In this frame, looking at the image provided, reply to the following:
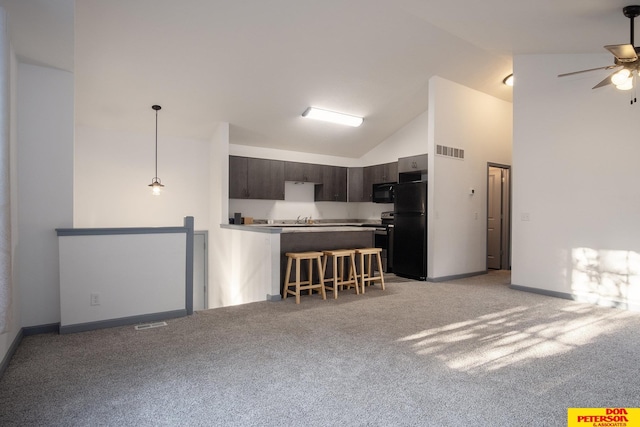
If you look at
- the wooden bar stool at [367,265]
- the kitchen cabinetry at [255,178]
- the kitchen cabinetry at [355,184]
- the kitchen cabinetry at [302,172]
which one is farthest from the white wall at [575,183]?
the kitchen cabinetry at [255,178]

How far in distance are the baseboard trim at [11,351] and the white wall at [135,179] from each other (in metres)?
2.99

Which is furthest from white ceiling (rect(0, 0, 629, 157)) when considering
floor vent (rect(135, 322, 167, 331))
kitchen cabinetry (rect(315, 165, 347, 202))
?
floor vent (rect(135, 322, 167, 331))

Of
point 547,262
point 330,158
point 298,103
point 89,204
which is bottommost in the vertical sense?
point 547,262

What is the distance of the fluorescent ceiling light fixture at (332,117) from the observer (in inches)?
244

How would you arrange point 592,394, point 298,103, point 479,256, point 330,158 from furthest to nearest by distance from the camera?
point 330,158 < point 479,256 < point 298,103 < point 592,394

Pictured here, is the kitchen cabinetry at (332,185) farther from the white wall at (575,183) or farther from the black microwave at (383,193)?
the white wall at (575,183)

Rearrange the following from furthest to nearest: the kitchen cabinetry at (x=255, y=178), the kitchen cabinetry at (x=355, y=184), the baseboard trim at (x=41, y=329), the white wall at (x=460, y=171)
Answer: the kitchen cabinetry at (x=355, y=184), the kitchen cabinetry at (x=255, y=178), the white wall at (x=460, y=171), the baseboard trim at (x=41, y=329)

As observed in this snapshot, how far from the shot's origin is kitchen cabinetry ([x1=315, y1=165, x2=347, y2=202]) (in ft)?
26.3

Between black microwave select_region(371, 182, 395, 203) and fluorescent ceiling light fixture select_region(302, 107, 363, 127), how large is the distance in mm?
1511

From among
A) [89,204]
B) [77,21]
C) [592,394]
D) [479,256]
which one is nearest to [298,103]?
[77,21]

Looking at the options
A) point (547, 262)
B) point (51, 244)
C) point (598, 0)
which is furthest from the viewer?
point (547, 262)

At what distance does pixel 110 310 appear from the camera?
3.67 metres

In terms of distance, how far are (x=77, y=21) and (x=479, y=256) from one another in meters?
6.87

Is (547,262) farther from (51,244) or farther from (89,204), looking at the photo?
(89,204)
